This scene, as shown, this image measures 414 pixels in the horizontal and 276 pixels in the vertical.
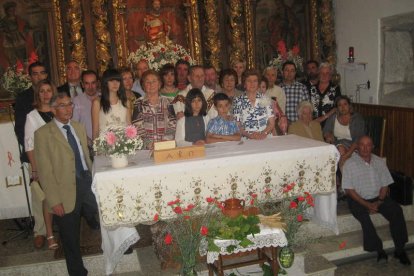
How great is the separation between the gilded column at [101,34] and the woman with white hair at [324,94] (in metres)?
4.01

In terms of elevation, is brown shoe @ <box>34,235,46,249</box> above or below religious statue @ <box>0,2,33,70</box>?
below

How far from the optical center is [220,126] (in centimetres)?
478

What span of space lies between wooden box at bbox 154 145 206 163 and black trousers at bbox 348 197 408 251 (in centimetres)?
225

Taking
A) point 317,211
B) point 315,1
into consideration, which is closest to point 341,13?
point 315,1

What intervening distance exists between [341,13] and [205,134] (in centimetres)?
560

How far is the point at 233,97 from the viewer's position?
5.55 meters

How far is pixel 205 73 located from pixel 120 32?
312 centimetres

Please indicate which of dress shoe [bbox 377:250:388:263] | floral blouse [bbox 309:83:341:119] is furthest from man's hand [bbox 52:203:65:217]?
floral blouse [bbox 309:83:341:119]

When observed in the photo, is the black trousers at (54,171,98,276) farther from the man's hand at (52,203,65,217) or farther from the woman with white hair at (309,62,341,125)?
the woman with white hair at (309,62,341,125)

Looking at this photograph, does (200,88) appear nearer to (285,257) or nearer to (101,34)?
(285,257)

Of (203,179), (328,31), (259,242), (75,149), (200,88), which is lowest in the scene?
(259,242)

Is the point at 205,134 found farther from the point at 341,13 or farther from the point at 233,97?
the point at 341,13

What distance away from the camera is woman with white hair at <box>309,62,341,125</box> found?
650 centimetres

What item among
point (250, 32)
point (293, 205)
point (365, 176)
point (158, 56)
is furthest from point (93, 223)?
point (250, 32)
